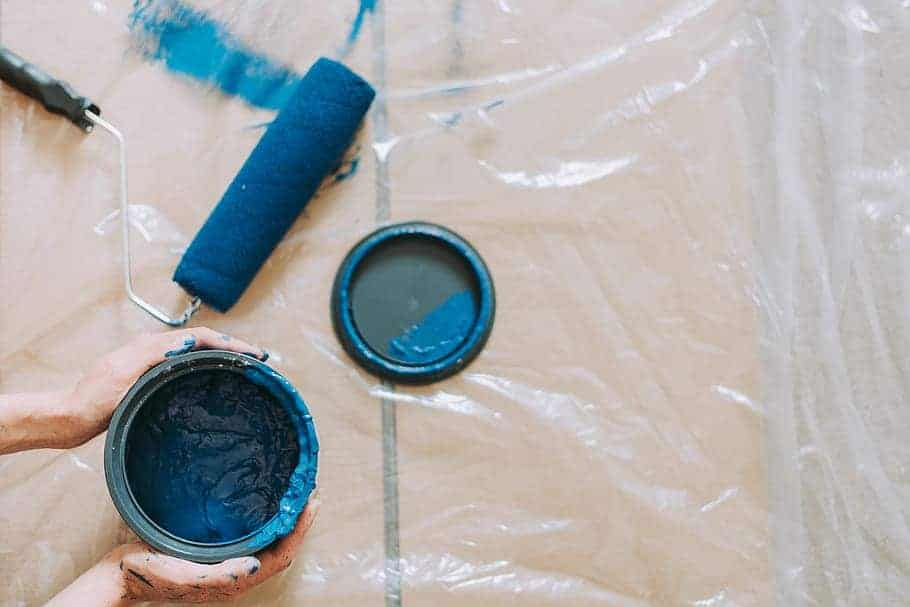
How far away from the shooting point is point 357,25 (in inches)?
37.2

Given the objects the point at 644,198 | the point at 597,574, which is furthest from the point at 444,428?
the point at 644,198

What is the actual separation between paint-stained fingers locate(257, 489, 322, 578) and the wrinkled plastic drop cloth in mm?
124

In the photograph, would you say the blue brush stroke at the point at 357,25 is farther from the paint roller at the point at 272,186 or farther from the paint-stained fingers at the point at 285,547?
the paint-stained fingers at the point at 285,547

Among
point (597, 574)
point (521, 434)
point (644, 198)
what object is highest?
point (644, 198)

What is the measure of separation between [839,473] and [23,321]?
0.90 meters

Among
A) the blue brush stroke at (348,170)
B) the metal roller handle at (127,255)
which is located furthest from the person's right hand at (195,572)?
the blue brush stroke at (348,170)

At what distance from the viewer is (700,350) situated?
35.8 inches

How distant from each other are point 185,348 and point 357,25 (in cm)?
44

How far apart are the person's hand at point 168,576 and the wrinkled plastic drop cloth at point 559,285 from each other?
12cm

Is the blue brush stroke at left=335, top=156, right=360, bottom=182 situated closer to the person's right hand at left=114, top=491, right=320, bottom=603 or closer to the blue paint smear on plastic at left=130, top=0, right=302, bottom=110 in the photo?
the blue paint smear on plastic at left=130, top=0, right=302, bottom=110

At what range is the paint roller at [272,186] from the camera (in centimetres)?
85

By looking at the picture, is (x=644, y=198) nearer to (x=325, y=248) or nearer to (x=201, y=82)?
(x=325, y=248)

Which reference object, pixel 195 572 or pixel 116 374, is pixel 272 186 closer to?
pixel 116 374

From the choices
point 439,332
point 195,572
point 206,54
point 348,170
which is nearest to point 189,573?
point 195,572
